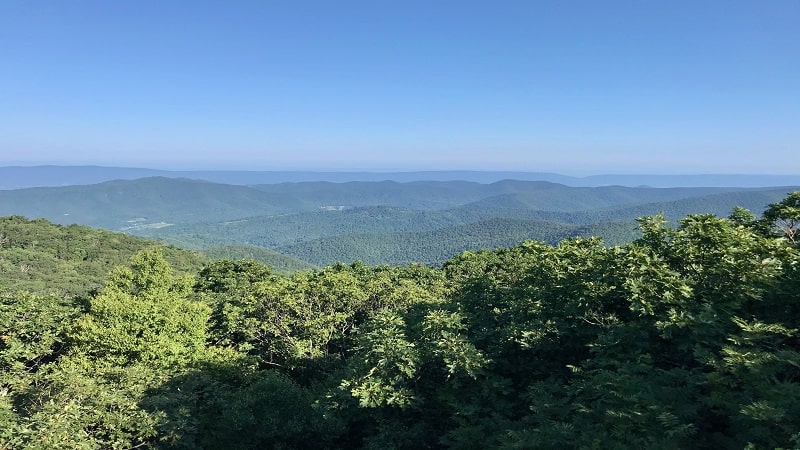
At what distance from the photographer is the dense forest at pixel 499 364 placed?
7.94 m

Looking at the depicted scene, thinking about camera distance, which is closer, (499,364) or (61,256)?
(499,364)

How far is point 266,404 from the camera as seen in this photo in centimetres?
1486

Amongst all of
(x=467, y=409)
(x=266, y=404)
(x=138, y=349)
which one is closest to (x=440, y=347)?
(x=467, y=409)

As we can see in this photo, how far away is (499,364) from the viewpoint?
13.0 m

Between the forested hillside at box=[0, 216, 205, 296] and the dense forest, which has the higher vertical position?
the dense forest

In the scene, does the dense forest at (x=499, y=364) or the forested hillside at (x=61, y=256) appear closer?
the dense forest at (x=499, y=364)

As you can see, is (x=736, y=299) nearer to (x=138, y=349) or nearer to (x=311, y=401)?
(x=311, y=401)

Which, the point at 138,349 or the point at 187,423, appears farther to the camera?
the point at 138,349

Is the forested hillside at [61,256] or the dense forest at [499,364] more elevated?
the dense forest at [499,364]

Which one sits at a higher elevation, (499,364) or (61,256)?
(499,364)

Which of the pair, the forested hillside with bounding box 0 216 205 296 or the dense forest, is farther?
the forested hillside with bounding box 0 216 205 296

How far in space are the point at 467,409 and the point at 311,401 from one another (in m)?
6.56

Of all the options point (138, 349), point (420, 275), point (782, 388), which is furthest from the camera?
point (420, 275)

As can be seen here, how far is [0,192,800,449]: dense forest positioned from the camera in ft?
26.1
